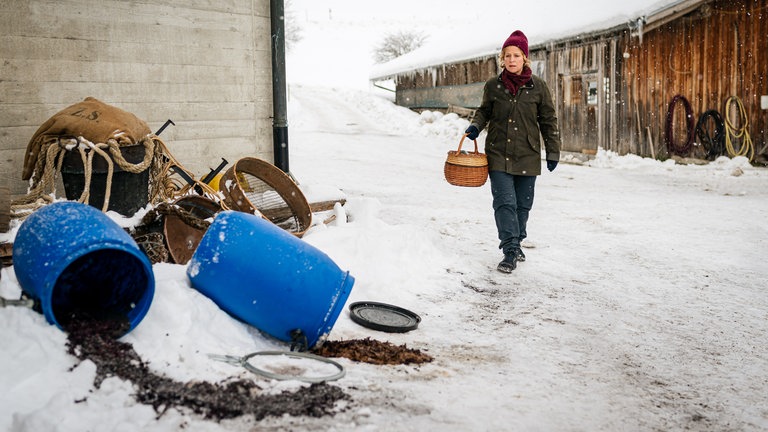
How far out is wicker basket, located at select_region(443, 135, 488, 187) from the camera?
224 inches

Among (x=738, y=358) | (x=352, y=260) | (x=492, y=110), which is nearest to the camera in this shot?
(x=738, y=358)

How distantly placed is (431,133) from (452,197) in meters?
14.6

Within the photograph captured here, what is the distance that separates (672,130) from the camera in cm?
1602

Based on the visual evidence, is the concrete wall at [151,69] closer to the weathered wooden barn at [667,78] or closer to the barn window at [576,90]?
the weathered wooden barn at [667,78]

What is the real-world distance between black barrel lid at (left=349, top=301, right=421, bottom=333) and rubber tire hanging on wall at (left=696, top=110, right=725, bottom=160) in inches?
530

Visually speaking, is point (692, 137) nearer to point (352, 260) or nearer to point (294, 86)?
point (352, 260)

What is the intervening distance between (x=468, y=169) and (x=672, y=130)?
12281 millimetres

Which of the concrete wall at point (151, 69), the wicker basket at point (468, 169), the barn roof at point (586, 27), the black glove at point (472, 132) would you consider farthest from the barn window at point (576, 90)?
the wicker basket at point (468, 169)

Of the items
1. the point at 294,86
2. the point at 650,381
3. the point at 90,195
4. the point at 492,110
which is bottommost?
the point at 650,381

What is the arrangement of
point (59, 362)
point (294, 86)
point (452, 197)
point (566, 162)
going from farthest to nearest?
point (294, 86)
point (566, 162)
point (452, 197)
point (59, 362)

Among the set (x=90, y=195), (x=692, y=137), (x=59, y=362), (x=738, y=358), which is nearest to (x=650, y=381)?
(x=738, y=358)

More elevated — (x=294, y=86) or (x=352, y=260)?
(x=294, y=86)

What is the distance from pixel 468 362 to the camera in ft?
11.9

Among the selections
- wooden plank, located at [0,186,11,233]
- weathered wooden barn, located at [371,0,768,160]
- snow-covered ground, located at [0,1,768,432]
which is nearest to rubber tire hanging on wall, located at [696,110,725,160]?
weathered wooden barn, located at [371,0,768,160]
